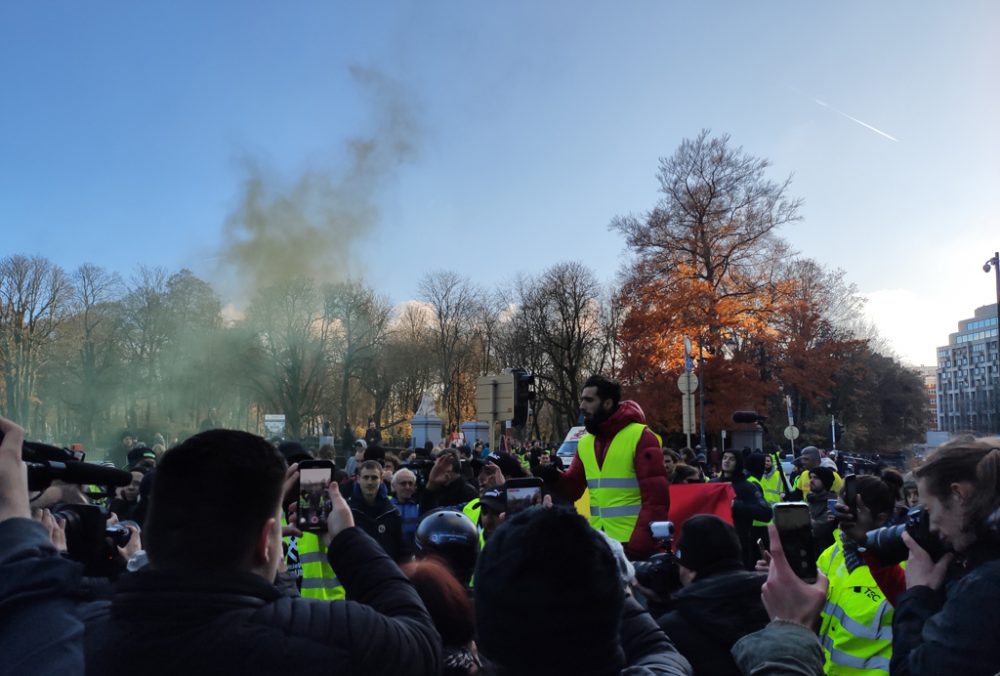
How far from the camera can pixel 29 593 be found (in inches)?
66.7

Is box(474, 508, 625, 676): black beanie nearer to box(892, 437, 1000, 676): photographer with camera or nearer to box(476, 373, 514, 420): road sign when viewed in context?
box(892, 437, 1000, 676): photographer with camera

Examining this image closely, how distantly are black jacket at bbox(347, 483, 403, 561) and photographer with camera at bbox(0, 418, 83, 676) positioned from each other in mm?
4500

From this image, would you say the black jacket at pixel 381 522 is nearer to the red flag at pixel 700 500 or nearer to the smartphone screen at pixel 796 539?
the red flag at pixel 700 500

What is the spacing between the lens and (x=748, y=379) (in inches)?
1308

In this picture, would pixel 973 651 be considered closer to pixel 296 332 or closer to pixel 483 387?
pixel 483 387

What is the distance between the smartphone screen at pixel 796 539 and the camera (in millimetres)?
2051

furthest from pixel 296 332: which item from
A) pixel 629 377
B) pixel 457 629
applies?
pixel 457 629

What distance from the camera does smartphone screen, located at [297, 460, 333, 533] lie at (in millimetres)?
2488

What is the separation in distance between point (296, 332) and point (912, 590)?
38.2 metres

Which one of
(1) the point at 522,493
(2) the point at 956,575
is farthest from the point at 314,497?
(2) the point at 956,575

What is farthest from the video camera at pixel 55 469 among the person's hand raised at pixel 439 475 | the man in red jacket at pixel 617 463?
the person's hand raised at pixel 439 475

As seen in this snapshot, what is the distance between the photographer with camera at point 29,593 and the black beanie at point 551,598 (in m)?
0.87

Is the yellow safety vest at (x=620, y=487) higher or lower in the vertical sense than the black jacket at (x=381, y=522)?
higher

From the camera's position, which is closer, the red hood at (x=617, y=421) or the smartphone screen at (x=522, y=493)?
the smartphone screen at (x=522, y=493)
